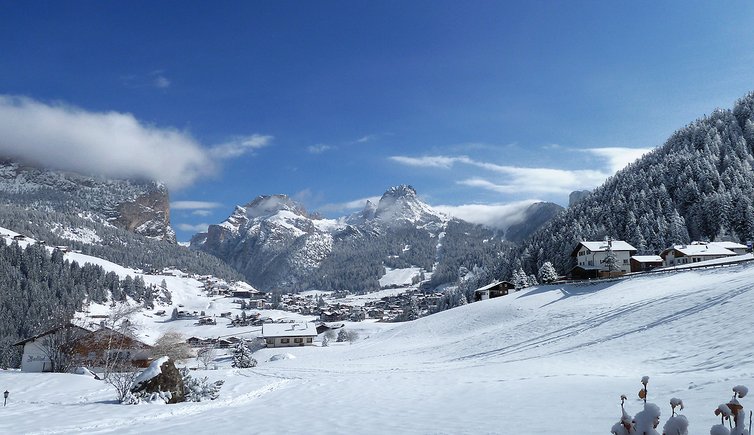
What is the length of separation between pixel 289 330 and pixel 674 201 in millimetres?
100737

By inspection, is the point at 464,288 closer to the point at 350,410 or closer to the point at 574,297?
the point at 574,297

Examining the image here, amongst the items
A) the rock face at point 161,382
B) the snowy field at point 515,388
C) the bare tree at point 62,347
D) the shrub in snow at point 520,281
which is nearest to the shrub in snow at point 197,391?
the rock face at point 161,382

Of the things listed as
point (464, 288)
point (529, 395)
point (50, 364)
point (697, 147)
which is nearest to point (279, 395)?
point (529, 395)

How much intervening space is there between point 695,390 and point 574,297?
1822 inches

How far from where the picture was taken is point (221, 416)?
1642 centimetres

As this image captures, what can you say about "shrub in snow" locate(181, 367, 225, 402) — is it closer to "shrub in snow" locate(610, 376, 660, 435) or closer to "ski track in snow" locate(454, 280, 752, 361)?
"ski track in snow" locate(454, 280, 752, 361)

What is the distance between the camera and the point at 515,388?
18719 mm

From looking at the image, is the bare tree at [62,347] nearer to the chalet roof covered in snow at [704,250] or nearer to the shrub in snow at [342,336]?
the shrub in snow at [342,336]

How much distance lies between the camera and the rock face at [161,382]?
833 inches

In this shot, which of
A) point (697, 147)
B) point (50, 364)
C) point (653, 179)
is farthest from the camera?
point (697, 147)

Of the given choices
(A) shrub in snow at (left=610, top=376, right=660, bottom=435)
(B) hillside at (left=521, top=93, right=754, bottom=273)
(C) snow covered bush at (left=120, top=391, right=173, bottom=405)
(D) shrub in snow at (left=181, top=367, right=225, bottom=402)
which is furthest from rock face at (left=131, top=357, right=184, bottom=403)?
(B) hillside at (left=521, top=93, right=754, bottom=273)

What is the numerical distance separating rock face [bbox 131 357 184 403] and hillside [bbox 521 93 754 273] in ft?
335

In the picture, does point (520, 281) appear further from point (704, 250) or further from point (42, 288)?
point (42, 288)

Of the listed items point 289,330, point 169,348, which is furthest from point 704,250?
point 169,348
